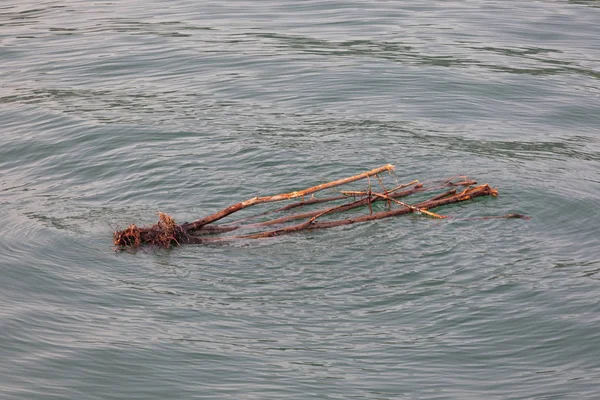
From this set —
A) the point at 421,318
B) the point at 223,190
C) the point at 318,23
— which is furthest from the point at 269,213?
the point at 318,23

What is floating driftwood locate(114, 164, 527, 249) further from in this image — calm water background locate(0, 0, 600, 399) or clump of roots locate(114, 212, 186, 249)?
calm water background locate(0, 0, 600, 399)

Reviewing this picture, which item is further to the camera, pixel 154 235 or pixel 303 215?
pixel 303 215

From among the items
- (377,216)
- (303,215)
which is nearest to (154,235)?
(303,215)

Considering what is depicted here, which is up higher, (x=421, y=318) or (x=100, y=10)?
(x=100, y=10)

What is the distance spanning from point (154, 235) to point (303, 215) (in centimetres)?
161

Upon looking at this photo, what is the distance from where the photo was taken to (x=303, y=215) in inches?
408

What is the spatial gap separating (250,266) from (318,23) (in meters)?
10.8

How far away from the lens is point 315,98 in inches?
600

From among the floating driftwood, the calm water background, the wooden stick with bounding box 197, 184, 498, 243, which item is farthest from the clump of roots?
the wooden stick with bounding box 197, 184, 498, 243

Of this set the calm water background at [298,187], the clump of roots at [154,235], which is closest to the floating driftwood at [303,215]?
the clump of roots at [154,235]

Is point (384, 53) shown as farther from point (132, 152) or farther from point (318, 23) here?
point (132, 152)

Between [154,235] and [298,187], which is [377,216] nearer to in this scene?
[298,187]

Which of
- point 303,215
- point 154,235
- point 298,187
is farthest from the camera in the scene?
point 298,187

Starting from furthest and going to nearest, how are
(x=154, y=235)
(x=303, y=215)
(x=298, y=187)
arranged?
Result: (x=298, y=187), (x=303, y=215), (x=154, y=235)
